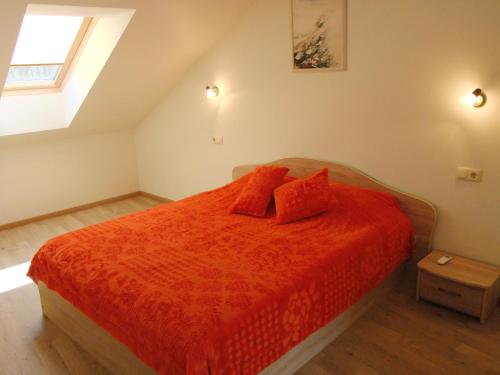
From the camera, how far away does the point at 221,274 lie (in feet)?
7.16

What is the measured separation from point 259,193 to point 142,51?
67.7 inches

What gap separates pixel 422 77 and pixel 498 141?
614 millimetres

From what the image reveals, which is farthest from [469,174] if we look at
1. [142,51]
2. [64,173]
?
[64,173]

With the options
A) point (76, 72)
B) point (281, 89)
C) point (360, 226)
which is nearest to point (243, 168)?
point (281, 89)

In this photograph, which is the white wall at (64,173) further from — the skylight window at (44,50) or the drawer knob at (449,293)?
the drawer knob at (449,293)

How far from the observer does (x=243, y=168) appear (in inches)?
161

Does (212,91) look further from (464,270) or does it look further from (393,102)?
(464,270)

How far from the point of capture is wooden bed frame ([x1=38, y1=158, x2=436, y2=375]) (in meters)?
2.12

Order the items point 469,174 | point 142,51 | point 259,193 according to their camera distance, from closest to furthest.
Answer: point 469,174, point 259,193, point 142,51

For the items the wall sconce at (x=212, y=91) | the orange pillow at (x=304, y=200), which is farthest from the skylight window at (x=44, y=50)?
the orange pillow at (x=304, y=200)

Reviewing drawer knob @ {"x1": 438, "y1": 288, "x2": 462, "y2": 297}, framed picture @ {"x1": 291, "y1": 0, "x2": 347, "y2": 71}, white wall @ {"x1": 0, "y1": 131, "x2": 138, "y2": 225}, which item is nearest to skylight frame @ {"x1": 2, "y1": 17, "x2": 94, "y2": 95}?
white wall @ {"x1": 0, "y1": 131, "x2": 138, "y2": 225}

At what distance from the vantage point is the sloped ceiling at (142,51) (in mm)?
3080

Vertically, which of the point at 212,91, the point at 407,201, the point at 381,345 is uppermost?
A: the point at 212,91

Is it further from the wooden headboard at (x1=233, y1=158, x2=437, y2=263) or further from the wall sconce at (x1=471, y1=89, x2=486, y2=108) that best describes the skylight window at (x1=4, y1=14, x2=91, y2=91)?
the wall sconce at (x1=471, y1=89, x2=486, y2=108)
